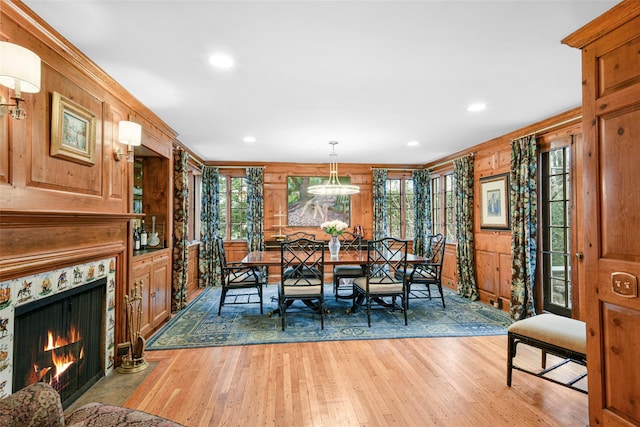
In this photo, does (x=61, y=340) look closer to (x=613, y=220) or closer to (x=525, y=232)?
(x=613, y=220)

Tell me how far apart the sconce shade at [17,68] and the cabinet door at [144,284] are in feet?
6.34

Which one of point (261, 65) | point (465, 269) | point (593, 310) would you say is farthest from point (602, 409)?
point (465, 269)

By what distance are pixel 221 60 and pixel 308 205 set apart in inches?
175

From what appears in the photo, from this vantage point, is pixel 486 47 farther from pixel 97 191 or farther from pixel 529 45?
pixel 97 191

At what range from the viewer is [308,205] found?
6.59 metres

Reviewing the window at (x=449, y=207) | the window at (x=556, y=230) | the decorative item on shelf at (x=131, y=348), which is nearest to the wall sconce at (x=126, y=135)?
the decorative item on shelf at (x=131, y=348)

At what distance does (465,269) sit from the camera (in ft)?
17.0

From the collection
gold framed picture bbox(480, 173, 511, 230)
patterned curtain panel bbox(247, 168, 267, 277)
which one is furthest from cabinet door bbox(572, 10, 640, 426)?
patterned curtain panel bbox(247, 168, 267, 277)

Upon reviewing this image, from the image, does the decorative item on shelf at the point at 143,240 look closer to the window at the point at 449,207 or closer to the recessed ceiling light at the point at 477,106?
the recessed ceiling light at the point at 477,106

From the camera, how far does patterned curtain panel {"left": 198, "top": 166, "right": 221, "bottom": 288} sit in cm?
596

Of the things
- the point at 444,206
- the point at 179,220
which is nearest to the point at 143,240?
the point at 179,220

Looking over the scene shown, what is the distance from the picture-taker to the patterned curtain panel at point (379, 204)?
21.4 ft

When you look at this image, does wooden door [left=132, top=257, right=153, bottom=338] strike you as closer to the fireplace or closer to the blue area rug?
the blue area rug

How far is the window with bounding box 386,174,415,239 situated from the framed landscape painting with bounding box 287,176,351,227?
40.8 inches
